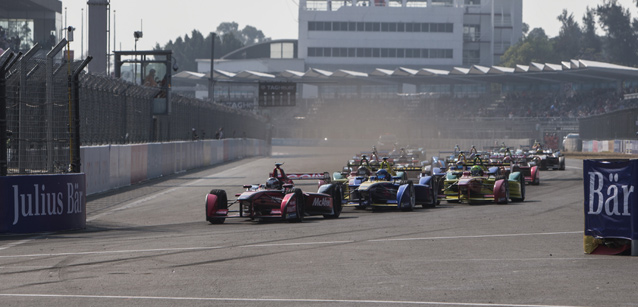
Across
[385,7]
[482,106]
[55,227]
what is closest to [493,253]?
[55,227]

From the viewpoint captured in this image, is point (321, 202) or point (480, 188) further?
point (480, 188)

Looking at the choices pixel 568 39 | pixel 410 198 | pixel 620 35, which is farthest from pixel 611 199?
pixel 568 39

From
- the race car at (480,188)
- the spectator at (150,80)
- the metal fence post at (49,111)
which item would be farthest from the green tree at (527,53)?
the metal fence post at (49,111)

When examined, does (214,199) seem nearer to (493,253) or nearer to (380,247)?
(380,247)

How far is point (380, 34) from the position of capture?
118 metres

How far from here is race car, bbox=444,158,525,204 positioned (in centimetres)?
2141

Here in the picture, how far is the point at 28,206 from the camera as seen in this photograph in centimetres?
1491

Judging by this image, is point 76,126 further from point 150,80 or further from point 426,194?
point 150,80

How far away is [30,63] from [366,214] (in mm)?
7504

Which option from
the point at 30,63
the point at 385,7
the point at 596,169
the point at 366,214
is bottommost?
the point at 366,214

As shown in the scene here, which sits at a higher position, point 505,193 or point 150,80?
point 150,80

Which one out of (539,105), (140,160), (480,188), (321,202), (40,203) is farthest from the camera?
(539,105)

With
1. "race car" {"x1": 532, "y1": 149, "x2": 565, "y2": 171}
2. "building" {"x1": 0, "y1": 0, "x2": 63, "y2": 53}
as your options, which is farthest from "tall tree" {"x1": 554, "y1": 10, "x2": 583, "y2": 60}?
"race car" {"x1": 532, "y1": 149, "x2": 565, "y2": 171}

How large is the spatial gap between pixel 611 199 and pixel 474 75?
280 feet
